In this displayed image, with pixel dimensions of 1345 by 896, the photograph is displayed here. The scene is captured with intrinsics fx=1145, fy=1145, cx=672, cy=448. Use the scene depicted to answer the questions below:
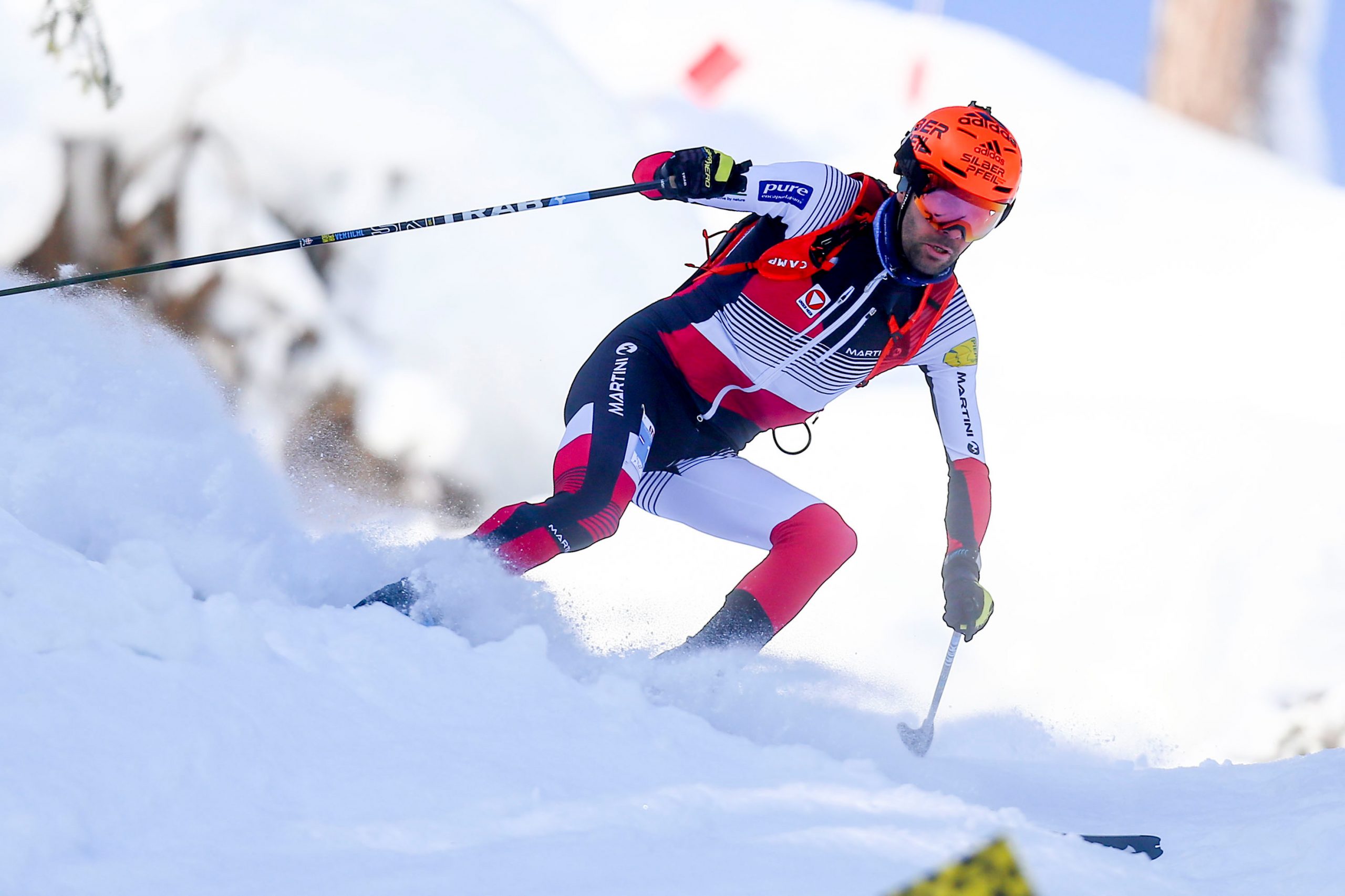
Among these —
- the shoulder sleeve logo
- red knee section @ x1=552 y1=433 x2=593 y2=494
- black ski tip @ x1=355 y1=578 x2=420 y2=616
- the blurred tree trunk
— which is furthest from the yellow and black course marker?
the blurred tree trunk

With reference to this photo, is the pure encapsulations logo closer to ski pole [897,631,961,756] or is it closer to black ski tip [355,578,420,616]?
ski pole [897,631,961,756]

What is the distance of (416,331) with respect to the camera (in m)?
7.11

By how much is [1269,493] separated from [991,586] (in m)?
1.62

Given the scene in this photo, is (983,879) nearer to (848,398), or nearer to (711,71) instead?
(848,398)

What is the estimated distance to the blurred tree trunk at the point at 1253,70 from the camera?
1080 cm

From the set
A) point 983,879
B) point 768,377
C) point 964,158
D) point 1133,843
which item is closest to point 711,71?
point 768,377

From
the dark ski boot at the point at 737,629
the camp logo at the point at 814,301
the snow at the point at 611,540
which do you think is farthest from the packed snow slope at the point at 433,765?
the camp logo at the point at 814,301

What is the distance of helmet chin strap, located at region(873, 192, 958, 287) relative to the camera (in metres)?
3.40

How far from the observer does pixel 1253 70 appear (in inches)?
433

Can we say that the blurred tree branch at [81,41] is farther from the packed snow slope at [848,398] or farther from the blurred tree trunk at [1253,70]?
the blurred tree trunk at [1253,70]

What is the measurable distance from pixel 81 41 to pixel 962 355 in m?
5.78

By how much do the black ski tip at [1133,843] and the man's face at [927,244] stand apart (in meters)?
1.67

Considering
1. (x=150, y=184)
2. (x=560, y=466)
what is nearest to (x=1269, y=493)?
(x=560, y=466)

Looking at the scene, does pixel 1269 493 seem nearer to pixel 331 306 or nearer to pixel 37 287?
pixel 331 306
